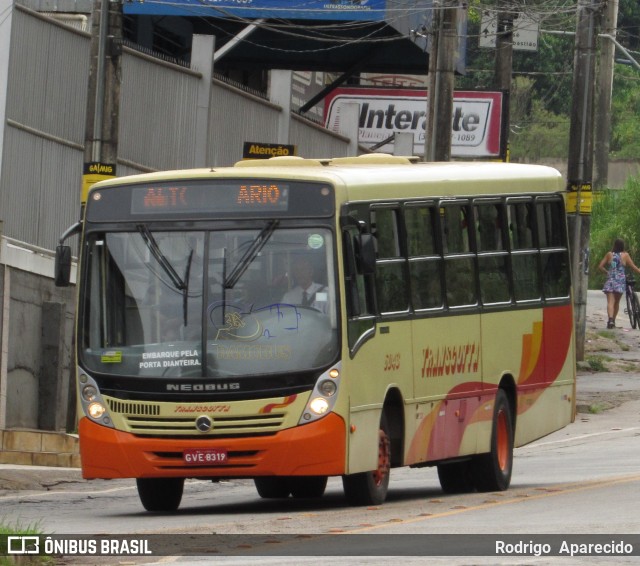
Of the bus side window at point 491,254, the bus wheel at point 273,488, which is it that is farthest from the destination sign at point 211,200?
the bus wheel at point 273,488

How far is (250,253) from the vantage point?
46.0 feet

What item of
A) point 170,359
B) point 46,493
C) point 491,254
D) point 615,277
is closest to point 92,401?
point 170,359

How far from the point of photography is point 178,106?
88.4ft

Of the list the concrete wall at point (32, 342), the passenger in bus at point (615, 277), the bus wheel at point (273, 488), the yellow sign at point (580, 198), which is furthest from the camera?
the passenger in bus at point (615, 277)

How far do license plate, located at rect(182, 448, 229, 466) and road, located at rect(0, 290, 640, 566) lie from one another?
430 millimetres

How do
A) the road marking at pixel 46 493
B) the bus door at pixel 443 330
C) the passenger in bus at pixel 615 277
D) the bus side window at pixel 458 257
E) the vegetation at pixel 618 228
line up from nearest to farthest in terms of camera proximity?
the bus door at pixel 443 330, the bus side window at pixel 458 257, the road marking at pixel 46 493, the passenger in bus at pixel 615 277, the vegetation at pixel 618 228

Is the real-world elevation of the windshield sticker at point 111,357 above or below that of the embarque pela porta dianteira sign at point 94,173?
below

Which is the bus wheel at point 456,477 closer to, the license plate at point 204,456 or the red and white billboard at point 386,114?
the license plate at point 204,456

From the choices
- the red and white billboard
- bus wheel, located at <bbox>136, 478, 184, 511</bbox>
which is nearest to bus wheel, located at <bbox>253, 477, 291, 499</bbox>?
bus wheel, located at <bbox>136, 478, 184, 511</bbox>

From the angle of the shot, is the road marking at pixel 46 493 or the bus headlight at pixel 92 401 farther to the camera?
the road marking at pixel 46 493

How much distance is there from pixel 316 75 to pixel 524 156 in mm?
41537

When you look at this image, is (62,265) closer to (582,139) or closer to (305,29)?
(582,139)

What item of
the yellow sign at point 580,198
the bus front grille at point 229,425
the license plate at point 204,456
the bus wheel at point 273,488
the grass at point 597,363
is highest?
the yellow sign at point 580,198

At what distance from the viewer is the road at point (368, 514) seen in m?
11.0
